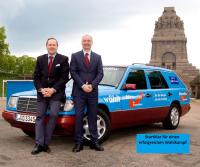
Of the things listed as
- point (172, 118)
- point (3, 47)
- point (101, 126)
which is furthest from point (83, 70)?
point (3, 47)

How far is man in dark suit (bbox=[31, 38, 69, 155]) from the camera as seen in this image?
6.53 metres

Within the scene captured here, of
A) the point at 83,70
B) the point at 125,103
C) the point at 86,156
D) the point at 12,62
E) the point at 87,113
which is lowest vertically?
the point at 86,156

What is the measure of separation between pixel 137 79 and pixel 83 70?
2.18 metres

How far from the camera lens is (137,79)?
859cm

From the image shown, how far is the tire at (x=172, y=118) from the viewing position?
9695 mm

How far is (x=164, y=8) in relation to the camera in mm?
102625

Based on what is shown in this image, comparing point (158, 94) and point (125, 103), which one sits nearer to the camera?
point (125, 103)

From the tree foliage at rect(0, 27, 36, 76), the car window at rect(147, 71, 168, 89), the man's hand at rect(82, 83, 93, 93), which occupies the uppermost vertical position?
the tree foliage at rect(0, 27, 36, 76)

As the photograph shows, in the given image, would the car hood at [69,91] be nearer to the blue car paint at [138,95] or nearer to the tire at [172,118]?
the blue car paint at [138,95]

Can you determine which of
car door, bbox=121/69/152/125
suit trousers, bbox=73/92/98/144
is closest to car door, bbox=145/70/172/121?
car door, bbox=121/69/152/125

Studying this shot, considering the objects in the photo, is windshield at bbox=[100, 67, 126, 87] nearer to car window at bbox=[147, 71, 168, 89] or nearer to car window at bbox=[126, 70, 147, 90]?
car window at bbox=[126, 70, 147, 90]

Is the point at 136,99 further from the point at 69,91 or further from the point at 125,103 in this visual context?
the point at 69,91

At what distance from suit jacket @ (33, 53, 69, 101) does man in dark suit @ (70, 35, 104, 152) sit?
16 centimetres

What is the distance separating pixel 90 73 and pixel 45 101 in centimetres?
94
